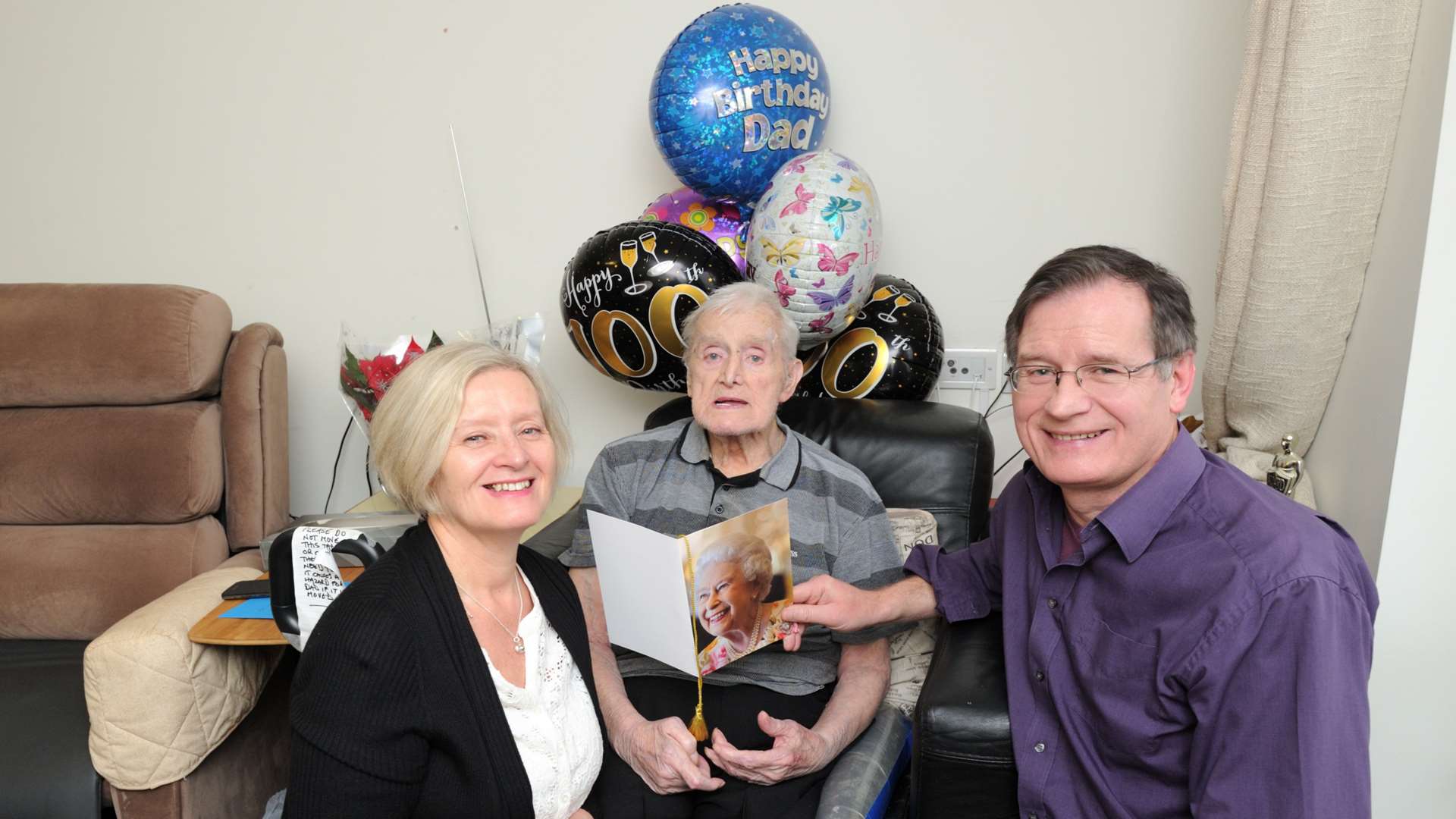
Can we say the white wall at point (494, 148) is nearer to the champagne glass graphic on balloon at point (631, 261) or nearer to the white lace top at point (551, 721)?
the champagne glass graphic on balloon at point (631, 261)

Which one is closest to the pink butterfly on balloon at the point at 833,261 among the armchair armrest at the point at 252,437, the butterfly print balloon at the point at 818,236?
the butterfly print balloon at the point at 818,236

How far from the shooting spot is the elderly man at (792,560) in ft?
Answer: 5.06

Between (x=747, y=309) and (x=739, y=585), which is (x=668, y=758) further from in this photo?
Answer: (x=747, y=309)

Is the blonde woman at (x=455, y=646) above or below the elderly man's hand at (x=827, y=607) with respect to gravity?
above

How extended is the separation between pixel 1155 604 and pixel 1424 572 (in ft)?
1.75

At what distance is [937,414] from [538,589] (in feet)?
3.14

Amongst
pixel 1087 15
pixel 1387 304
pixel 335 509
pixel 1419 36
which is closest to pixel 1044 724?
pixel 1387 304

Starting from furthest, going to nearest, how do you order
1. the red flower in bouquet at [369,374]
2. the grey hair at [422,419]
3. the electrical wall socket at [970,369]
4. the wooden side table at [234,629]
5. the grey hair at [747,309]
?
the electrical wall socket at [970,369]
the red flower in bouquet at [369,374]
the grey hair at [747,309]
the wooden side table at [234,629]
the grey hair at [422,419]

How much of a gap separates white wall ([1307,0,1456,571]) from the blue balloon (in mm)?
1095

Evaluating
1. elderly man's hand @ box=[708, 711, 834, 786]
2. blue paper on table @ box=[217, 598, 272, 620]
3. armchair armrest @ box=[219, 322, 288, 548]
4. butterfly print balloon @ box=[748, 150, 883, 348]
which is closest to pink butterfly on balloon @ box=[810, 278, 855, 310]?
butterfly print balloon @ box=[748, 150, 883, 348]

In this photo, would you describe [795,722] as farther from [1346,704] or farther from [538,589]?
[1346,704]

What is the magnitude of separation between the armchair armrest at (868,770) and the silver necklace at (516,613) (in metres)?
0.51

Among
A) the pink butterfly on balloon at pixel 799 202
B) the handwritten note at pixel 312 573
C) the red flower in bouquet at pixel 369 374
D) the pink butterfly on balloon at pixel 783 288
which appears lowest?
the handwritten note at pixel 312 573

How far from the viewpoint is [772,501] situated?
1.77 m
